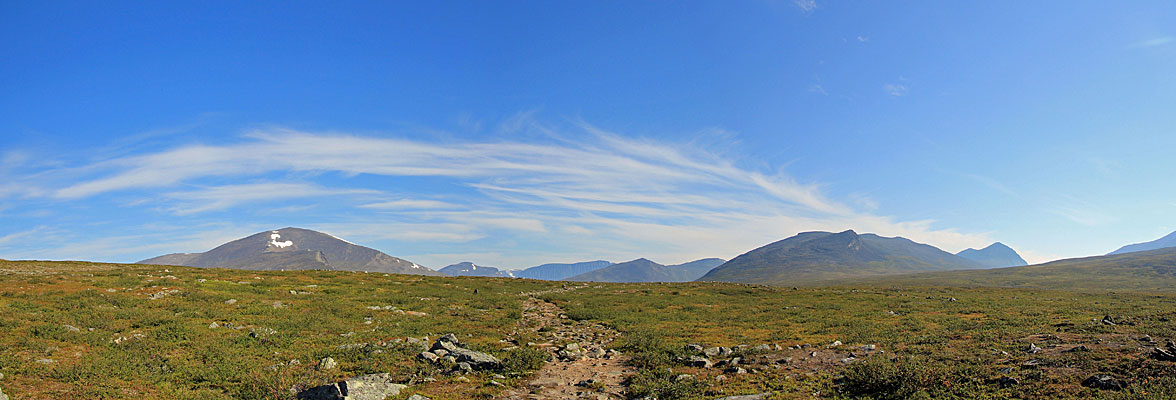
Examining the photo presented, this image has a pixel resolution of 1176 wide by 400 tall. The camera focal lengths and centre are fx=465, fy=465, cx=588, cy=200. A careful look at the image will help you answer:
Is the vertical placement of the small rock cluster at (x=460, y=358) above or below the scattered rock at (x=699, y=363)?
above

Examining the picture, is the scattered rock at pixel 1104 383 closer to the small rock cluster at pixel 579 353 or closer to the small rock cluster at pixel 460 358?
the small rock cluster at pixel 579 353

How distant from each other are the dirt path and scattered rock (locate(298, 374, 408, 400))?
4.17m

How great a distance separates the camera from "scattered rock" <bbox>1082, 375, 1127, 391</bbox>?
1482cm

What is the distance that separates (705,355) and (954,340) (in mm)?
14531

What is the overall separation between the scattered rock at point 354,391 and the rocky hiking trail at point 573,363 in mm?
4093

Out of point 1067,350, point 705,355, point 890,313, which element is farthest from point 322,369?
point 890,313

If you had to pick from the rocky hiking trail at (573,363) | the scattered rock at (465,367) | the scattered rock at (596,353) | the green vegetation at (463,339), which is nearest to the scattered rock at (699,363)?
the green vegetation at (463,339)

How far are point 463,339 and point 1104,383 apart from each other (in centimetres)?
2777

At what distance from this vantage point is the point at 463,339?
2823 cm

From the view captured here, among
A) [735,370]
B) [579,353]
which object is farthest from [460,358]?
[735,370]

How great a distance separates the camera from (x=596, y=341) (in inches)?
1167

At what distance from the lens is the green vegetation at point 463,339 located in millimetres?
16578

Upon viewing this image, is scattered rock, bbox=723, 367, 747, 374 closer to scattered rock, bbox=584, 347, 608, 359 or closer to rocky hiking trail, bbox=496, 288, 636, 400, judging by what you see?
rocky hiking trail, bbox=496, 288, 636, 400

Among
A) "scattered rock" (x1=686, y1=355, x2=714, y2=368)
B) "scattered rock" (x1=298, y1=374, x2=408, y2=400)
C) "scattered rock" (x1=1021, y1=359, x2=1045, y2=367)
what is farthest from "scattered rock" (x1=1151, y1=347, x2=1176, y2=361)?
"scattered rock" (x1=298, y1=374, x2=408, y2=400)
